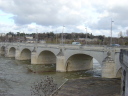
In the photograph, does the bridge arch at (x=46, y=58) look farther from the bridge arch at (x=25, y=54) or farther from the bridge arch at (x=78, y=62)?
the bridge arch at (x=25, y=54)

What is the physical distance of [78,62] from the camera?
4797 cm

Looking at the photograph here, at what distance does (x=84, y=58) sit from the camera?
47.9 meters

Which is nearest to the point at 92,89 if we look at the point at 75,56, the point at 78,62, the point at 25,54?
the point at 75,56

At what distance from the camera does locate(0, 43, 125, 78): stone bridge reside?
32.8 metres

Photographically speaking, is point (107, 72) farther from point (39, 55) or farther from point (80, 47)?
point (39, 55)

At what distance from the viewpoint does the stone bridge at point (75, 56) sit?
32.8 m

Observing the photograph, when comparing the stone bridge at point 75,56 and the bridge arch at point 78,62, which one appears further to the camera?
the bridge arch at point 78,62

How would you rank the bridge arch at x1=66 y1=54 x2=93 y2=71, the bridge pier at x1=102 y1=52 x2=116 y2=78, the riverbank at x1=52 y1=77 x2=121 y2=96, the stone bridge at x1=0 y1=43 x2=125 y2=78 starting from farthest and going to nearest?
the bridge arch at x1=66 y1=54 x2=93 y2=71, the stone bridge at x1=0 y1=43 x2=125 y2=78, the bridge pier at x1=102 y1=52 x2=116 y2=78, the riverbank at x1=52 y1=77 x2=121 y2=96

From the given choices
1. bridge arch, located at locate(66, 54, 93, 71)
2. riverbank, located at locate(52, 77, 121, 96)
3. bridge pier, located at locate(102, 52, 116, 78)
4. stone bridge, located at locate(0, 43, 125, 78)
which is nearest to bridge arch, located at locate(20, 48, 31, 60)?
stone bridge, located at locate(0, 43, 125, 78)

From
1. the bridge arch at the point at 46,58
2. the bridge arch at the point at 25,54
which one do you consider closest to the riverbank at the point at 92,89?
the bridge arch at the point at 46,58

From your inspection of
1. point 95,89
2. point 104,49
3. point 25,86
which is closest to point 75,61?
point 104,49

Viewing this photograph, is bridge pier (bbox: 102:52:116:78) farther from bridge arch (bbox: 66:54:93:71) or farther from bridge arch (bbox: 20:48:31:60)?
bridge arch (bbox: 20:48:31:60)

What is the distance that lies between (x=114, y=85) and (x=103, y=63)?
649 cm

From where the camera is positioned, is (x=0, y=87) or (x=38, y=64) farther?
(x=38, y=64)
